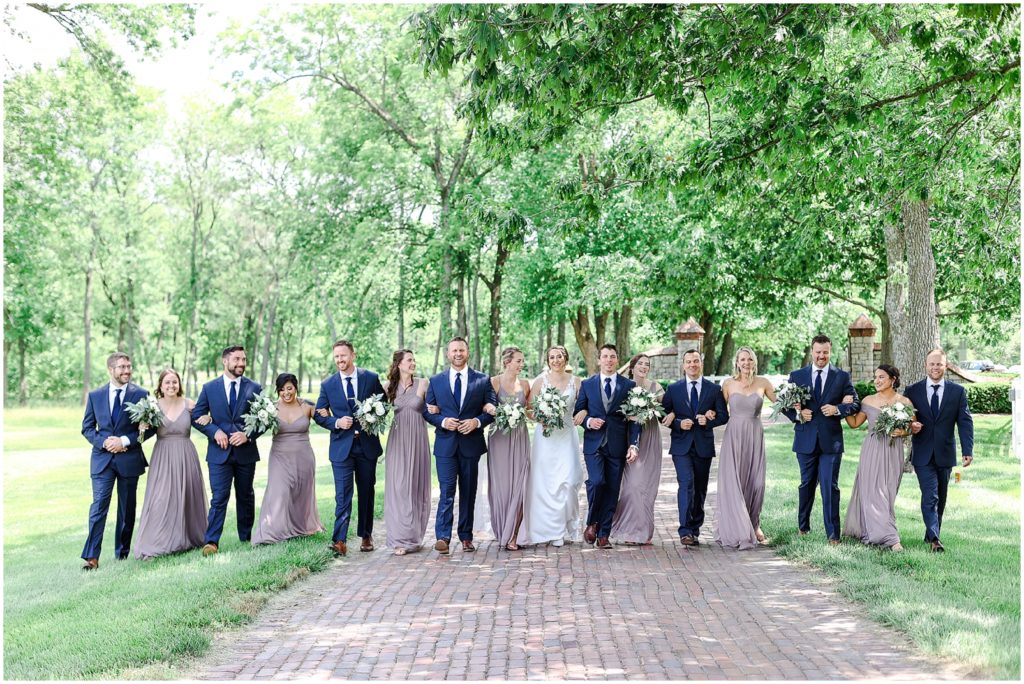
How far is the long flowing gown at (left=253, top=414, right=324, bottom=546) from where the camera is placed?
414 inches

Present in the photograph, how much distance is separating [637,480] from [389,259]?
2459 cm

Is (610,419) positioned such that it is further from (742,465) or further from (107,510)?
(107,510)

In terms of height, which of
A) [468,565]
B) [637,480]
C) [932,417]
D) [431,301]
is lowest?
[468,565]

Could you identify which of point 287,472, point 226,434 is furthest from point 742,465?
point 226,434

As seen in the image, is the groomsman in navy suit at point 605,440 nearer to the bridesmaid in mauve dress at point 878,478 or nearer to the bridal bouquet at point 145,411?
the bridesmaid in mauve dress at point 878,478

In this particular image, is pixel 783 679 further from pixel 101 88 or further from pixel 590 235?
pixel 590 235

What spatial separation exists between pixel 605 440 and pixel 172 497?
4.68 metres

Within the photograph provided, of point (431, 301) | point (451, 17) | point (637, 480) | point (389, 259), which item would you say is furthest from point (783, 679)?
point (431, 301)

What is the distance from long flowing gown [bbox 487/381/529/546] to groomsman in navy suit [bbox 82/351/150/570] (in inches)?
147

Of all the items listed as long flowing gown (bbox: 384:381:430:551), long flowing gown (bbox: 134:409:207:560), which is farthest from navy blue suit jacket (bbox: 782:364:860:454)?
long flowing gown (bbox: 134:409:207:560)

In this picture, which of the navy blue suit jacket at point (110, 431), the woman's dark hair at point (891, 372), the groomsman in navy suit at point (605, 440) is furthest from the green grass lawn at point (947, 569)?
the navy blue suit jacket at point (110, 431)

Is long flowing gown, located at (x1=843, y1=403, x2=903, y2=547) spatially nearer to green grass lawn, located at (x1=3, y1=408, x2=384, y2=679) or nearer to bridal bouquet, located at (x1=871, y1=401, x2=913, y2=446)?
bridal bouquet, located at (x1=871, y1=401, x2=913, y2=446)

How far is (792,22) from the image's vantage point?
9.25 meters

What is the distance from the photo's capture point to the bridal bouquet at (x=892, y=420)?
9.70 metres
